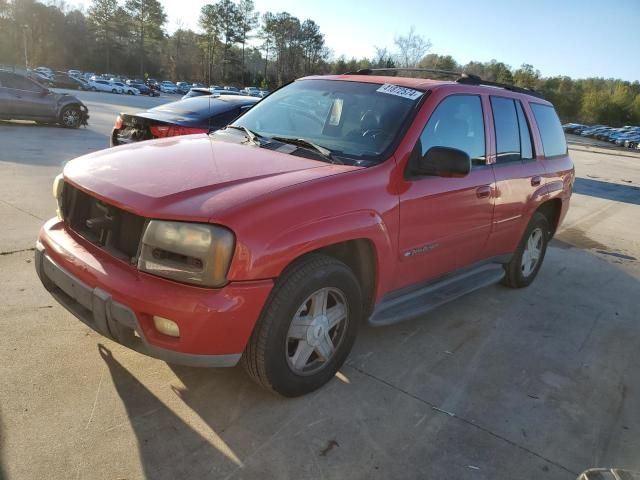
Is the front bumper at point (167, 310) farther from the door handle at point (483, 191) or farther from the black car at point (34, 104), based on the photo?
the black car at point (34, 104)

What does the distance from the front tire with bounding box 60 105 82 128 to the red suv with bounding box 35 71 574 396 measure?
12379 millimetres

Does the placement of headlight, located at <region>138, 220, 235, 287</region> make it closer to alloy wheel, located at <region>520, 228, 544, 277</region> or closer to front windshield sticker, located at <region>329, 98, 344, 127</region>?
front windshield sticker, located at <region>329, 98, 344, 127</region>

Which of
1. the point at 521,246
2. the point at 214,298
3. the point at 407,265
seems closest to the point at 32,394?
the point at 214,298

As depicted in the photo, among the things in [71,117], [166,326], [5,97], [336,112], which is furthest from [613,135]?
[166,326]

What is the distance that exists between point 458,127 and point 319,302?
1.78 metres

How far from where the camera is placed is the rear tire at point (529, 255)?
4.98 metres

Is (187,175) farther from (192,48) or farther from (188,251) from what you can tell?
(192,48)

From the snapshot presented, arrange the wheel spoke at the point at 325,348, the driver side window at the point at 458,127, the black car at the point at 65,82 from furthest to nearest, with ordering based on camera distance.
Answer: the black car at the point at 65,82, the driver side window at the point at 458,127, the wheel spoke at the point at 325,348

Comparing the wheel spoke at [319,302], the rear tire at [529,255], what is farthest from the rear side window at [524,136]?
the wheel spoke at [319,302]

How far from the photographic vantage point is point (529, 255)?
5.20 meters

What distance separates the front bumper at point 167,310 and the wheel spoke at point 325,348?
585 millimetres

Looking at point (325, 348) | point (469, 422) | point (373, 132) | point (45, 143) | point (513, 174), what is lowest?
point (469, 422)

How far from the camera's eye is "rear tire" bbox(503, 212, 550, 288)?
16.3 ft

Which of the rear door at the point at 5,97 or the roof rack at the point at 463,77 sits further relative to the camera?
the rear door at the point at 5,97
